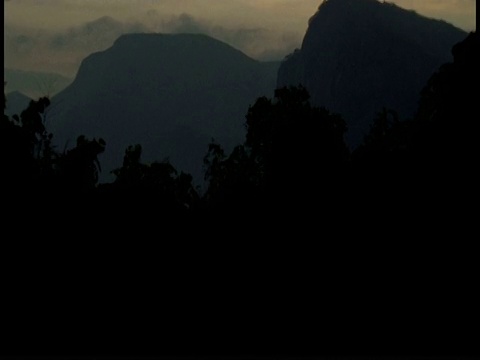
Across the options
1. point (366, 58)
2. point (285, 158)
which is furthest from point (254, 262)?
point (366, 58)

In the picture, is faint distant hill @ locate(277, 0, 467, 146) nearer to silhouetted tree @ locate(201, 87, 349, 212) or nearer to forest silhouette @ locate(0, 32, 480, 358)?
silhouetted tree @ locate(201, 87, 349, 212)

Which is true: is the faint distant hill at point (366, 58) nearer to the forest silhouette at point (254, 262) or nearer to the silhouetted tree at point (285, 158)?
the silhouetted tree at point (285, 158)

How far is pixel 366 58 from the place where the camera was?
140 metres

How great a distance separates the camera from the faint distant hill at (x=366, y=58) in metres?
132

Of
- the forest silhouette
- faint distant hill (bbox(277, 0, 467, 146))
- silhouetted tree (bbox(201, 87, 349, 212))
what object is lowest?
the forest silhouette

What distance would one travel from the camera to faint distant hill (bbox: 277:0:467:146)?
132 metres

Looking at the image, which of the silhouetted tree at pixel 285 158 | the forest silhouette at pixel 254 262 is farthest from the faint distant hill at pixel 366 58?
the forest silhouette at pixel 254 262

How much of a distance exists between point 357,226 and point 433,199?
116cm

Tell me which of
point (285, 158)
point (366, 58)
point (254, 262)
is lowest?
point (254, 262)

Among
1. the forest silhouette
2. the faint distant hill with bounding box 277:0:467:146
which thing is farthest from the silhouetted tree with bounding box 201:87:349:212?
the faint distant hill with bounding box 277:0:467:146

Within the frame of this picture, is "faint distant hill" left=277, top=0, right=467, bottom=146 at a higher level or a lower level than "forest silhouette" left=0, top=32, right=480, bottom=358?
higher

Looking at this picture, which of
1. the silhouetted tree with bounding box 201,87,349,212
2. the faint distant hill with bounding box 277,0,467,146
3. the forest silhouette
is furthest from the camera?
the faint distant hill with bounding box 277,0,467,146

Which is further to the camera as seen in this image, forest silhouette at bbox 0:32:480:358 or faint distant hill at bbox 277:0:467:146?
faint distant hill at bbox 277:0:467:146

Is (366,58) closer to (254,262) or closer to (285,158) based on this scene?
(285,158)
